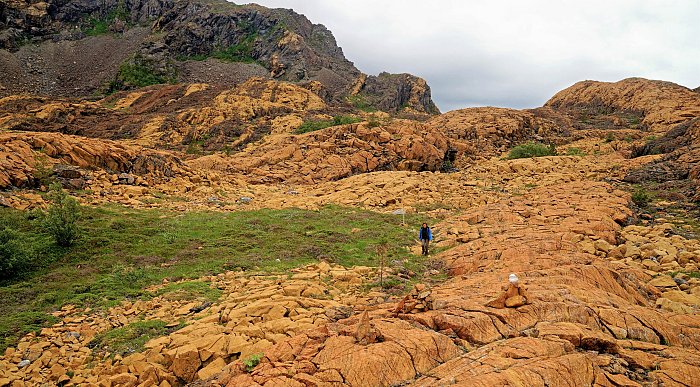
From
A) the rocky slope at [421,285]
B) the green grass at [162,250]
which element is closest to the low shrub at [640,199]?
the rocky slope at [421,285]

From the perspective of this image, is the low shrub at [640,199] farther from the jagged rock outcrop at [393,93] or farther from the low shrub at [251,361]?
the jagged rock outcrop at [393,93]

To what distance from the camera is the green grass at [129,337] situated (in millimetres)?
6391

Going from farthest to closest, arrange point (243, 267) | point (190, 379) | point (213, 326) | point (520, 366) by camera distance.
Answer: point (243, 267) < point (213, 326) < point (190, 379) < point (520, 366)

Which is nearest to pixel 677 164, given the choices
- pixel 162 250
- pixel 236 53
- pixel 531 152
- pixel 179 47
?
pixel 531 152

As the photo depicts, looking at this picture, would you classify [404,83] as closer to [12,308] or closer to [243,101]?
[243,101]

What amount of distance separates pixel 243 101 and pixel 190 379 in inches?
1308

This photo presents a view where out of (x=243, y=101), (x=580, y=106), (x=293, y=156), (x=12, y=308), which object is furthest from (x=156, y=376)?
(x=580, y=106)

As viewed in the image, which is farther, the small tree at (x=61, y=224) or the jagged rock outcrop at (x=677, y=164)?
the jagged rock outcrop at (x=677, y=164)

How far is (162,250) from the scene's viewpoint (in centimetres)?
1100

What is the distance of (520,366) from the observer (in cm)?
423

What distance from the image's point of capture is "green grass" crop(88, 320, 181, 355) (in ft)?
21.0

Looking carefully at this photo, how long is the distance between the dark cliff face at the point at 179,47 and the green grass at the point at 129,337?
4096 cm

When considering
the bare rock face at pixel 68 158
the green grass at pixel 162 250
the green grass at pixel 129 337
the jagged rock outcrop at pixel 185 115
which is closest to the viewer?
the green grass at pixel 129 337

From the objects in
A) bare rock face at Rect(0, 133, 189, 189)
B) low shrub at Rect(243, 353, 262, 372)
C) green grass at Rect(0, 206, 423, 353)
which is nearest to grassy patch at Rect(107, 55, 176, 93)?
bare rock face at Rect(0, 133, 189, 189)
